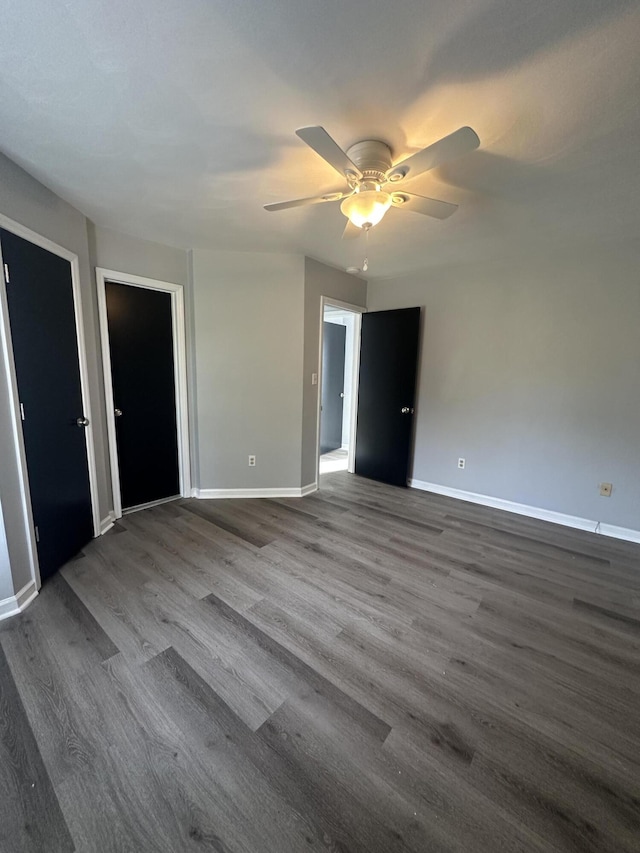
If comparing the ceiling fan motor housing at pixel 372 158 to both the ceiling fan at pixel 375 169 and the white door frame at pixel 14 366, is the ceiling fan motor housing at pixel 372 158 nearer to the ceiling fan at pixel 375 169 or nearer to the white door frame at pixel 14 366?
the ceiling fan at pixel 375 169

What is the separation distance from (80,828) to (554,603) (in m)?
2.38

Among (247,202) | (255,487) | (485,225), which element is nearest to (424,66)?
(247,202)

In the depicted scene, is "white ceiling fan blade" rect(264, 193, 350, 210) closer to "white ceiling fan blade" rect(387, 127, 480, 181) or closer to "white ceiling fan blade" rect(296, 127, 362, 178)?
"white ceiling fan blade" rect(296, 127, 362, 178)

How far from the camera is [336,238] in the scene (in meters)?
2.71

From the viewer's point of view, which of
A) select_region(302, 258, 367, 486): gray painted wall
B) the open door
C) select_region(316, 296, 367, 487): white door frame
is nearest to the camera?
select_region(302, 258, 367, 486): gray painted wall

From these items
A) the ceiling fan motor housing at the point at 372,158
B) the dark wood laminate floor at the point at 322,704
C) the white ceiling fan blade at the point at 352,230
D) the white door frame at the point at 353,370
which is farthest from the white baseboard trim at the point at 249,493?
the ceiling fan motor housing at the point at 372,158

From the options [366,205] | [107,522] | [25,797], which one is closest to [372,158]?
[366,205]

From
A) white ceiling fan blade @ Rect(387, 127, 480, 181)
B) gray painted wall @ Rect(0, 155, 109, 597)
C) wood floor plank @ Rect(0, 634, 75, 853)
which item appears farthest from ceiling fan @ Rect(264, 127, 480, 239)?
wood floor plank @ Rect(0, 634, 75, 853)

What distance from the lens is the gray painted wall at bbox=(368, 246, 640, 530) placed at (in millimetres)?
2742

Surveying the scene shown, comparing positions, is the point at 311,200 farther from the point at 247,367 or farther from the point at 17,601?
the point at 17,601

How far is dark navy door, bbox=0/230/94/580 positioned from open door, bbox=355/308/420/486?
2.94 m

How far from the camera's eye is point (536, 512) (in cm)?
318

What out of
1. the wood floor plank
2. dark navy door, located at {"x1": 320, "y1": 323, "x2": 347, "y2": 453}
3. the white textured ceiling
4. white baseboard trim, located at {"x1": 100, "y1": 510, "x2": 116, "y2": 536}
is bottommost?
the wood floor plank

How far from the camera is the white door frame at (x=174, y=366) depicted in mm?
2703
